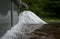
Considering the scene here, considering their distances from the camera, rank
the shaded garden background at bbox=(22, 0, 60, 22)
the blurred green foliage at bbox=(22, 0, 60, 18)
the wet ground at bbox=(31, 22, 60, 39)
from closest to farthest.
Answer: the wet ground at bbox=(31, 22, 60, 39)
the shaded garden background at bbox=(22, 0, 60, 22)
the blurred green foliage at bbox=(22, 0, 60, 18)

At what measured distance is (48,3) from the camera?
39.2ft

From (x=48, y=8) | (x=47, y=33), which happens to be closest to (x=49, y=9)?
(x=48, y=8)

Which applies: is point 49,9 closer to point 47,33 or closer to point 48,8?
point 48,8

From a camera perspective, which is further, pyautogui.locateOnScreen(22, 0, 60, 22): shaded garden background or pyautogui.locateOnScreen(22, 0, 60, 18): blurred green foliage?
pyautogui.locateOnScreen(22, 0, 60, 18): blurred green foliage

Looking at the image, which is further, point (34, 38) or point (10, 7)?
point (10, 7)

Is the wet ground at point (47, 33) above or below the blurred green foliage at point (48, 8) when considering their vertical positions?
below

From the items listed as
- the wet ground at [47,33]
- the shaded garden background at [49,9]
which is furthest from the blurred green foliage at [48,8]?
the wet ground at [47,33]

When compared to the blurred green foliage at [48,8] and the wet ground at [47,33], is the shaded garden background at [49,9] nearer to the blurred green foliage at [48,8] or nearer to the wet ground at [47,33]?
the blurred green foliage at [48,8]

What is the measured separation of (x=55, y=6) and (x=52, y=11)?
311 mm

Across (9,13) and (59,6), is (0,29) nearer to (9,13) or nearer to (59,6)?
(9,13)

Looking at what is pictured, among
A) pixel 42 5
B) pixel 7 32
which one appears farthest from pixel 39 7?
pixel 7 32

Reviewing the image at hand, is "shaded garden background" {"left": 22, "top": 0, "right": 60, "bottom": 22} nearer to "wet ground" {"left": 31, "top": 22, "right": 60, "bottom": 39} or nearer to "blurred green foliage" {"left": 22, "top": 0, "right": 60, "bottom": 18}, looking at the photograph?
"blurred green foliage" {"left": 22, "top": 0, "right": 60, "bottom": 18}

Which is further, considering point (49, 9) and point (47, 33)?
point (49, 9)

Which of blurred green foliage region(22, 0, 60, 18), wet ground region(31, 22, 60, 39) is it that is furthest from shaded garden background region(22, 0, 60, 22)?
wet ground region(31, 22, 60, 39)
